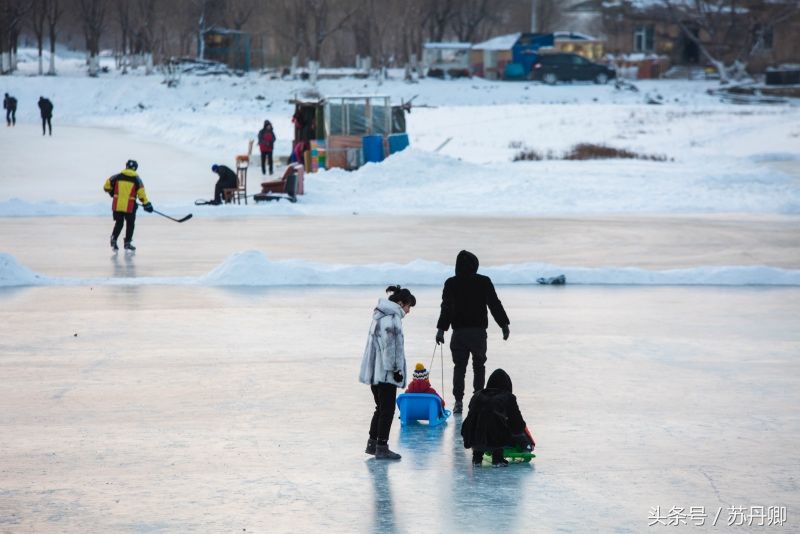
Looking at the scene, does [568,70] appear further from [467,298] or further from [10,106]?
[467,298]

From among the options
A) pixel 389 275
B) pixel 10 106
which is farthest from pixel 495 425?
pixel 10 106

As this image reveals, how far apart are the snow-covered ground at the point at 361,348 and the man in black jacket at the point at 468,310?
60cm

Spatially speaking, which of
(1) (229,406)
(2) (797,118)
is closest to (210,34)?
(2) (797,118)

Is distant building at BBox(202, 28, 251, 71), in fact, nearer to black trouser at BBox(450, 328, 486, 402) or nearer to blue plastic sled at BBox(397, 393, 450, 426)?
black trouser at BBox(450, 328, 486, 402)

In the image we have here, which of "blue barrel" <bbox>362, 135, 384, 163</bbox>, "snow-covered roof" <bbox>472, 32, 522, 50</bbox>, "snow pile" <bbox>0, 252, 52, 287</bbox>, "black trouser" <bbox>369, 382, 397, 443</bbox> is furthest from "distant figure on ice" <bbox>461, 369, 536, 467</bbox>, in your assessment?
"snow-covered roof" <bbox>472, 32, 522, 50</bbox>

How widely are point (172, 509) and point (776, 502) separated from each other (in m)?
3.76

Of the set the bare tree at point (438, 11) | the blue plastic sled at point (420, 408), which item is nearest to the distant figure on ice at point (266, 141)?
the blue plastic sled at point (420, 408)

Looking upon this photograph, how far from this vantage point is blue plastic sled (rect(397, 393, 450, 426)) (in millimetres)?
9156

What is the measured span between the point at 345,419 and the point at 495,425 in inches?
65.4

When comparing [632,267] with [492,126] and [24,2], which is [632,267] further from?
[24,2]

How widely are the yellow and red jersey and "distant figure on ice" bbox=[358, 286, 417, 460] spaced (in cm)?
1133

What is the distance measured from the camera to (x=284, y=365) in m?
11.3

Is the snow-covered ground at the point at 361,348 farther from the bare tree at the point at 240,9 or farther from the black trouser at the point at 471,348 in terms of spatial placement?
the bare tree at the point at 240,9

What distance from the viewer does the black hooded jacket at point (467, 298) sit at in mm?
9344
